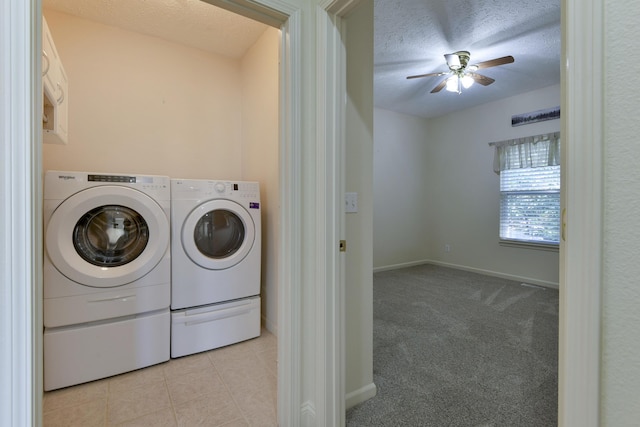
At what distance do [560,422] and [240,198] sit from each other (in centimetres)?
211

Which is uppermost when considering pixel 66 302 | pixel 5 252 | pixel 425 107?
pixel 425 107

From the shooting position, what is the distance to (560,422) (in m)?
0.62

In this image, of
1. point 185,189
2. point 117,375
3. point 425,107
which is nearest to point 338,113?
point 185,189

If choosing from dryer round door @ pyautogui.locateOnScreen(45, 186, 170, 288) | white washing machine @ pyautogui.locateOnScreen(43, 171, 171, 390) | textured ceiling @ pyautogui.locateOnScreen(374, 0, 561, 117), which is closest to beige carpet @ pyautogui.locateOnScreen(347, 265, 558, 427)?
white washing machine @ pyautogui.locateOnScreen(43, 171, 171, 390)

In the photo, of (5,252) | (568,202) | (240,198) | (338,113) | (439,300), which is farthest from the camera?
(439,300)

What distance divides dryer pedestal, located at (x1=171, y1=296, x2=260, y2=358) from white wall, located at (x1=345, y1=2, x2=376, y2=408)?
106 cm

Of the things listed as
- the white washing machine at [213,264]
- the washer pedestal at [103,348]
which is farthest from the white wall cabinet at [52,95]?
the washer pedestal at [103,348]

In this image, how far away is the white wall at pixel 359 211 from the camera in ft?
5.06

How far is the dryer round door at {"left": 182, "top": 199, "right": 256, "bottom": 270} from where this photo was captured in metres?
2.12

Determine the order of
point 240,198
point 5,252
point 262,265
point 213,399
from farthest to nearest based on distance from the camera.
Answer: point 262,265 → point 240,198 → point 213,399 → point 5,252

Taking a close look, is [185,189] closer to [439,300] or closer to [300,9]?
[300,9]

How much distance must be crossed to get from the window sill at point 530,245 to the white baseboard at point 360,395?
329 centimetres

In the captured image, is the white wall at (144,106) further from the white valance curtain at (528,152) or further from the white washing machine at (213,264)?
the white valance curtain at (528,152)

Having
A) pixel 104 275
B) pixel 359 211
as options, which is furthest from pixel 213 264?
pixel 359 211
